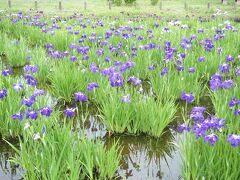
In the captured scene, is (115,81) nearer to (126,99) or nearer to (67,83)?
(126,99)

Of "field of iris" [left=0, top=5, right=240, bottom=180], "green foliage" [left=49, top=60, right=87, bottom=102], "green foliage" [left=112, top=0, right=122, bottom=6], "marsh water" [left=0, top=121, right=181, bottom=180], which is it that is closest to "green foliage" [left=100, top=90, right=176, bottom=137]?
"field of iris" [left=0, top=5, right=240, bottom=180]

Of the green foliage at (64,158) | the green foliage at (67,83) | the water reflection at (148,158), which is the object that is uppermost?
the green foliage at (67,83)

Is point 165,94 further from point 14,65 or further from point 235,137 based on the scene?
point 14,65

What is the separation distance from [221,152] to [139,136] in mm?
1460

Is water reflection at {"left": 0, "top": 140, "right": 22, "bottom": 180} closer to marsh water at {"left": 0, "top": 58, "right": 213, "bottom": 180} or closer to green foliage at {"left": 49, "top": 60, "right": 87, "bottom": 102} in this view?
marsh water at {"left": 0, "top": 58, "right": 213, "bottom": 180}

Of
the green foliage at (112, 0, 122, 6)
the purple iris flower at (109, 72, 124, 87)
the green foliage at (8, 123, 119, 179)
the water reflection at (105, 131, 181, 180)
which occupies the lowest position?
the water reflection at (105, 131, 181, 180)

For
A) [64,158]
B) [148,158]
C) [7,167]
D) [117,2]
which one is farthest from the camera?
[117,2]

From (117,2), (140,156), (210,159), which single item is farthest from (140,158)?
(117,2)

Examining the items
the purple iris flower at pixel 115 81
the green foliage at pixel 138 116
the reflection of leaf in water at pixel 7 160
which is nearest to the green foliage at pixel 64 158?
the reflection of leaf in water at pixel 7 160

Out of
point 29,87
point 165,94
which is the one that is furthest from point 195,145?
point 29,87

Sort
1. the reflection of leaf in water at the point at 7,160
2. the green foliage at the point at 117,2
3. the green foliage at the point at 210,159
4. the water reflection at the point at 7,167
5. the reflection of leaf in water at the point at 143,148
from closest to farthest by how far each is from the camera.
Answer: the green foliage at the point at 210,159
the water reflection at the point at 7,167
the reflection of leaf in water at the point at 7,160
the reflection of leaf in water at the point at 143,148
the green foliage at the point at 117,2

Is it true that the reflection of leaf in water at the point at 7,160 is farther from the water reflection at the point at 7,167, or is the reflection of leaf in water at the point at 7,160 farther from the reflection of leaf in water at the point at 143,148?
the reflection of leaf in water at the point at 143,148

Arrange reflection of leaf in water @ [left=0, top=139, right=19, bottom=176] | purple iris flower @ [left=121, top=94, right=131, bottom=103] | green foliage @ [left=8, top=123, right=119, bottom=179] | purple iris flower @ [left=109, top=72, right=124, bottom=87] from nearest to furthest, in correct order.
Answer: green foliage @ [left=8, top=123, right=119, bottom=179]
reflection of leaf in water @ [left=0, top=139, right=19, bottom=176]
purple iris flower @ [left=121, top=94, right=131, bottom=103]
purple iris flower @ [left=109, top=72, right=124, bottom=87]

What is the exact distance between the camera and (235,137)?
2414 mm
